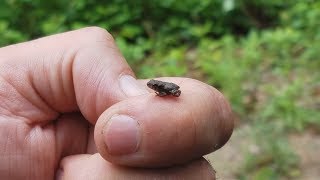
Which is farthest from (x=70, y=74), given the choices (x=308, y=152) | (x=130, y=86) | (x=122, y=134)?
(x=308, y=152)

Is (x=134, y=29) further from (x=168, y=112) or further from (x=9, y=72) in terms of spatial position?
(x=168, y=112)

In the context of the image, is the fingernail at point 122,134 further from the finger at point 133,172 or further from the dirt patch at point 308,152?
the dirt patch at point 308,152

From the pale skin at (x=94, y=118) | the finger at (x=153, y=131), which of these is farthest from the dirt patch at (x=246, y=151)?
the finger at (x=153, y=131)

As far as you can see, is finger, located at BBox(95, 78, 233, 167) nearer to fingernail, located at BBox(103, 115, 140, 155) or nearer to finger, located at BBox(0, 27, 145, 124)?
fingernail, located at BBox(103, 115, 140, 155)

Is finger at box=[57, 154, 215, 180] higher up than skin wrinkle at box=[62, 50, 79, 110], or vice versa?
skin wrinkle at box=[62, 50, 79, 110]

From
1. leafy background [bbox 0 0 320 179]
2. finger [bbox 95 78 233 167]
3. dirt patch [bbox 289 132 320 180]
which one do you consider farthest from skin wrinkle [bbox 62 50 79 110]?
dirt patch [bbox 289 132 320 180]

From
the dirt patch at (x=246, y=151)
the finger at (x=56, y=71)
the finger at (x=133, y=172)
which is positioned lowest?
the dirt patch at (x=246, y=151)

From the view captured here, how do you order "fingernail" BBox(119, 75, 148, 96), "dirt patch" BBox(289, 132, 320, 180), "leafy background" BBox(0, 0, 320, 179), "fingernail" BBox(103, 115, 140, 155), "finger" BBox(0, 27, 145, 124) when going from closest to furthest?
"fingernail" BBox(103, 115, 140, 155) → "fingernail" BBox(119, 75, 148, 96) → "finger" BBox(0, 27, 145, 124) → "dirt patch" BBox(289, 132, 320, 180) → "leafy background" BBox(0, 0, 320, 179)
